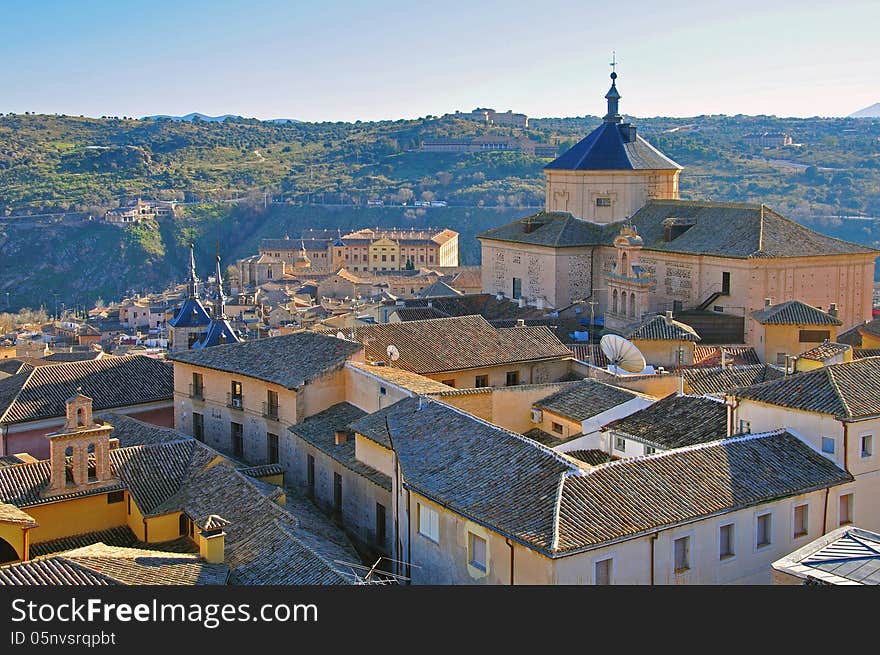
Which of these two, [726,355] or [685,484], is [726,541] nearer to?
[685,484]

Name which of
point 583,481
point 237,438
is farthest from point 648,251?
point 583,481

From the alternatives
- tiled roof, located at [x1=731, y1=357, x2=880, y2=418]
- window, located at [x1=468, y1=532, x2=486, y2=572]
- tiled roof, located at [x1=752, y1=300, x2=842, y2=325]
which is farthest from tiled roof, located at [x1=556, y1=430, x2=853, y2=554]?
tiled roof, located at [x1=752, y1=300, x2=842, y2=325]

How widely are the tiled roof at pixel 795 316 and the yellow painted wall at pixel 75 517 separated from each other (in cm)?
1611

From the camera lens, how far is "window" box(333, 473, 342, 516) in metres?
18.9

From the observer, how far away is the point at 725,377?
2162cm

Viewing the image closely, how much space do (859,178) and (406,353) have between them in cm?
8259

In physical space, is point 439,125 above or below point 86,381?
above

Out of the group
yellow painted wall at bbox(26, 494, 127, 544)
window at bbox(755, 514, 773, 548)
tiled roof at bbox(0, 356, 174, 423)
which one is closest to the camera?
window at bbox(755, 514, 773, 548)

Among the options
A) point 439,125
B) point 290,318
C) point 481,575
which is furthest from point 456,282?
point 439,125

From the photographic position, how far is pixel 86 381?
81.9ft

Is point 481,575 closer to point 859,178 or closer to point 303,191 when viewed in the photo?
point 859,178

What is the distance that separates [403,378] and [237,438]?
175 inches

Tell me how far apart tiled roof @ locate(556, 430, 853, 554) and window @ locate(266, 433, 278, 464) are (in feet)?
31.6

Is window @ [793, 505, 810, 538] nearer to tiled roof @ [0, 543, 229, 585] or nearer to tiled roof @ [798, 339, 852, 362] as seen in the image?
tiled roof @ [0, 543, 229, 585]
